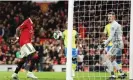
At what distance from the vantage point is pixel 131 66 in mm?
8117

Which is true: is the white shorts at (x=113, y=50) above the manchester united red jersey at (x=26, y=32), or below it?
below

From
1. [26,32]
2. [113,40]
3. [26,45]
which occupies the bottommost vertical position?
[26,45]

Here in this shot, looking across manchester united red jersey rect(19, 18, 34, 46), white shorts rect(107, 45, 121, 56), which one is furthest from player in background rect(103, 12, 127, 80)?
manchester united red jersey rect(19, 18, 34, 46)

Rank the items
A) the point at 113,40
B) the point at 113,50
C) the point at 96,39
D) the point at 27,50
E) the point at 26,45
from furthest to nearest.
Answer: the point at 96,39 → the point at 26,45 → the point at 27,50 → the point at 113,50 → the point at 113,40

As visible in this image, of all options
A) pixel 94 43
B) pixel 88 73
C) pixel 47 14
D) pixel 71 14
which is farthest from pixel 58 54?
pixel 71 14

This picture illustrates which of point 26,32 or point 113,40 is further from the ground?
point 26,32

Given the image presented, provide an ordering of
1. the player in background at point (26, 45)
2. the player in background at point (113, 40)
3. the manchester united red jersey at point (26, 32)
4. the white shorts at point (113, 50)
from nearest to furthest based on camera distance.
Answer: the player in background at point (113, 40)
the white shorts at point (113, 50)
the player in background at point (26, 45)
the manchester united red jersey at point (26, 32)

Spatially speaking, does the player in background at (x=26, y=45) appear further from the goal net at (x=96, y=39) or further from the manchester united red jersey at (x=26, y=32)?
the goal net at (x=96, y=39)

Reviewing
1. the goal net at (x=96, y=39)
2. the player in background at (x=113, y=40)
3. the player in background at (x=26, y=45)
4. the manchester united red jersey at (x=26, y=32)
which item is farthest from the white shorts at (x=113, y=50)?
the manchester united red jersey at (x=26, y=32)

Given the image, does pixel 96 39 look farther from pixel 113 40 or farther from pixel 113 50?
pixel 113 40

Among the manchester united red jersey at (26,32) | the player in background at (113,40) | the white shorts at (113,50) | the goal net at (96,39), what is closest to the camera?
the player in background at (113,40)

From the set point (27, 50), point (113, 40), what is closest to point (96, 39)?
point (113, 40)

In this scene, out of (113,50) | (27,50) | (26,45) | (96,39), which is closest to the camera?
(113,50)

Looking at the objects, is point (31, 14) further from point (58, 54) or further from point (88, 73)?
point (88, 73)
